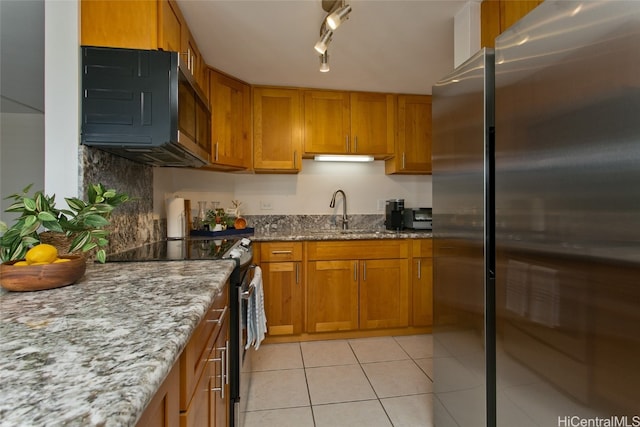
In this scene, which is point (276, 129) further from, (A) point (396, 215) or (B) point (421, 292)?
(B) point (421, 292)

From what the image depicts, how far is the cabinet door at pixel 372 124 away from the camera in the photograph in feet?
9.43

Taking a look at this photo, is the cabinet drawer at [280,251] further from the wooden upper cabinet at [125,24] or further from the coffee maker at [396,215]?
the wooden upper cabinet at [125,24]

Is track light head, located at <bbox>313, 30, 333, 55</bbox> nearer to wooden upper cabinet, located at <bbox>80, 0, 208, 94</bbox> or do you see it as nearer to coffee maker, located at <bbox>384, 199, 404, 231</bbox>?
wooden upper cabinet, located at <bbox>80, 0, 208, 94</bbox>

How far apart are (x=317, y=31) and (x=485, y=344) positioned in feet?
6.38

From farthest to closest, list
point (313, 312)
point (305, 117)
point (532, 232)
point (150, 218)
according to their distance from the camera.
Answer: point (305, 117) → point (313, 312) → point (150, 218) → point (532, 232)

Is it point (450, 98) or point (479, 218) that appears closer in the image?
point (479, 218)

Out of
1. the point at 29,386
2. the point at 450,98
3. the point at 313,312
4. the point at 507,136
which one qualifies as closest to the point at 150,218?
the point at 313,312

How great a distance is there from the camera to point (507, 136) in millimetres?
997

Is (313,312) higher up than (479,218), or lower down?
lower down

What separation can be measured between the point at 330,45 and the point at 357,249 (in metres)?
1.59

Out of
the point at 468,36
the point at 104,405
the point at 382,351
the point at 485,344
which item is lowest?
the point at 382,351

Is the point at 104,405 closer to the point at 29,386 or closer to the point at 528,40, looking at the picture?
the point at 29,386

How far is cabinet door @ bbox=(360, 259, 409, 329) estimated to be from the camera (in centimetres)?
257

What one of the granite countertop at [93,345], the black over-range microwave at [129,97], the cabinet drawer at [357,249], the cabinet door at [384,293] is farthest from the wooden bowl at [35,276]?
the cabinet door at [384,293]
